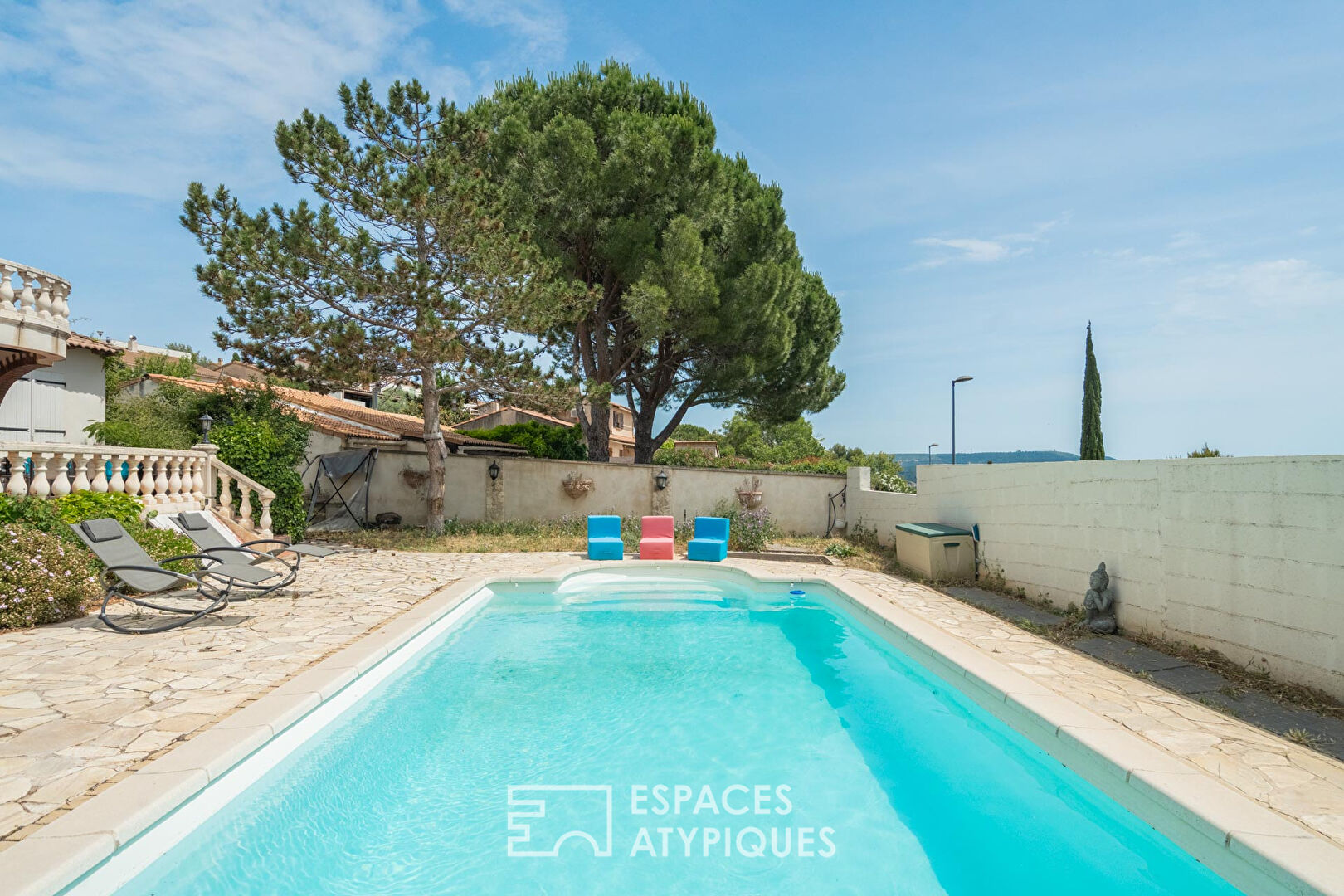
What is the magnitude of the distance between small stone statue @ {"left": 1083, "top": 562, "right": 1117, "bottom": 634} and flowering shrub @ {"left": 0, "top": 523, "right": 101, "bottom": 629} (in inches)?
434

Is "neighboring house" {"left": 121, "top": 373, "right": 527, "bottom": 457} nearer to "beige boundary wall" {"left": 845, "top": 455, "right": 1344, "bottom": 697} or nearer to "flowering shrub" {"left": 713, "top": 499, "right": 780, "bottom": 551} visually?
"flowering shrub" {"left": 713, "top": 499, "right": 780, "bottom": 551}

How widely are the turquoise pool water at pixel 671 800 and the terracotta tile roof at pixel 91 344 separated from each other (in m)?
15.3

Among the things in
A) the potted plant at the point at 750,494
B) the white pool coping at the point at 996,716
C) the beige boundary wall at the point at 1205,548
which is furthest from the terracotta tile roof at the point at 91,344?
the beige boundary wall at the point at 1205,548

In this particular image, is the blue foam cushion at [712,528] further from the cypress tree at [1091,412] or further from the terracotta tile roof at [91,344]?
the cypress tree at [1091,412]

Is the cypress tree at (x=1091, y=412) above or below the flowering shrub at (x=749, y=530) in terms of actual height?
above

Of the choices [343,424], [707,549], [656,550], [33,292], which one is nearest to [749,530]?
[707,549]

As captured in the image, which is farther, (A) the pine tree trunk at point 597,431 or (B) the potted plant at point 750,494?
(A) the pine tree trunk at point 597,431

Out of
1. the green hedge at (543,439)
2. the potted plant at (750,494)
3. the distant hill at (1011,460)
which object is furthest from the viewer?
the green hedge at (543,439)

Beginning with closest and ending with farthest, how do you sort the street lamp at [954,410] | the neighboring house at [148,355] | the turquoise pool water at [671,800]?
1. the turquoise pool water at [671,800]
2. the street lamp at [954,410]
3. the neighboring house at [148,355]

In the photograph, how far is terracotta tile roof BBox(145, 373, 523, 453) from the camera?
59.6 feet

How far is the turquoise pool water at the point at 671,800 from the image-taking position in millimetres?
3383

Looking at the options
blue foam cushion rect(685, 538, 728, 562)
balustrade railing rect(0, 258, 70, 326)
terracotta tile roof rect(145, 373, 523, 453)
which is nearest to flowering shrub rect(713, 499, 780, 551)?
blue foam cushion rect(685, 538, 728, 562)

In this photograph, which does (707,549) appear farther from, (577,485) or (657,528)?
(577,485)

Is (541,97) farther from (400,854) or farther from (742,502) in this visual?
(400,854)
